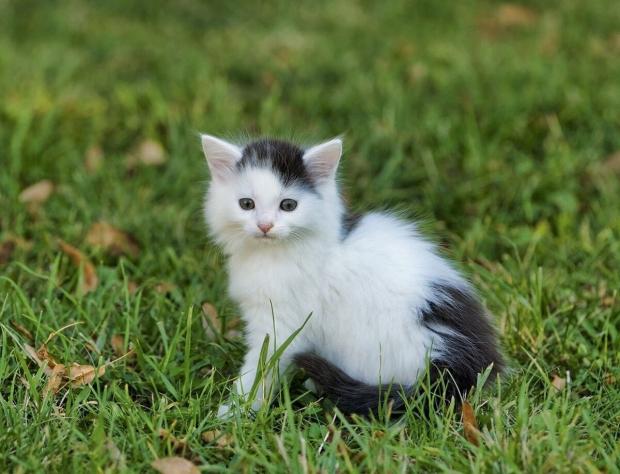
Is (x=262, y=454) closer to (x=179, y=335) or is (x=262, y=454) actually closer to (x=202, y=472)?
(x=202, y=472)

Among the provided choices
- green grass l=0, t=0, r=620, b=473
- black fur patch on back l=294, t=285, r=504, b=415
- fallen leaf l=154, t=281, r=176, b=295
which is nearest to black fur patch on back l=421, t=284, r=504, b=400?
black fur patch on back l=294, t=285, r=504, b=415

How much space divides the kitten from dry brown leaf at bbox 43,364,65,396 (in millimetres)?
650

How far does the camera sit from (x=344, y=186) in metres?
4.61

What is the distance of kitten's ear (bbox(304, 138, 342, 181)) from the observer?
335cm

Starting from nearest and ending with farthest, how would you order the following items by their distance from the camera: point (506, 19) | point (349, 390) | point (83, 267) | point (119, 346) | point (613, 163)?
point (349, 390) → point (119, 346) → point (83, 267) → point (613, 163) → point (506, 19)

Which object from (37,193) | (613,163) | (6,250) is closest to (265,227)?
(6,250)

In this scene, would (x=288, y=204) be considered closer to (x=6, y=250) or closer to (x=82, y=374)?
(x=82, y=374)

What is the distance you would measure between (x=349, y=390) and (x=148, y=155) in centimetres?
300

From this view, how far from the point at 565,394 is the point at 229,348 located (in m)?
1.44

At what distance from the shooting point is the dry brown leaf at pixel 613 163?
5512mm

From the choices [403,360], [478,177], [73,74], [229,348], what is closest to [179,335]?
[229,348]

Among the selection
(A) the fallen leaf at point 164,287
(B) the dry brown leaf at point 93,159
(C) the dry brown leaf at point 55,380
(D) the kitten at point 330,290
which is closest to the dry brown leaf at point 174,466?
(D) the kitten at point 330,290

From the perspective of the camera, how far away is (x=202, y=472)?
2906 mm

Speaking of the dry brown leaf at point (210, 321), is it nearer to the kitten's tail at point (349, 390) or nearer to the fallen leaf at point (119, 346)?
the fallen leaf at point (119, 346)
